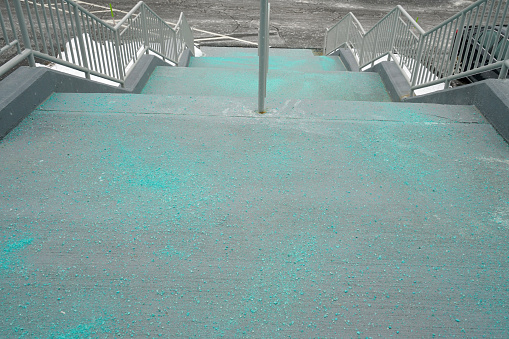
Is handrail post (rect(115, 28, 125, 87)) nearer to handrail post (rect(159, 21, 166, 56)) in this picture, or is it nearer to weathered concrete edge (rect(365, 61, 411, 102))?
handrail post (rect(159, 21, 166, 56))

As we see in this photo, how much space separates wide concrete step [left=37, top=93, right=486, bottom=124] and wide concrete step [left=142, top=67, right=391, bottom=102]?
8.85ft

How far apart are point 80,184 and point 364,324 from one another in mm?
2004

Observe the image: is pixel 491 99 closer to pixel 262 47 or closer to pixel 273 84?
pixel 262 47

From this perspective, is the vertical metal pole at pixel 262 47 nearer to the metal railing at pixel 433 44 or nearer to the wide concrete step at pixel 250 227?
the wide concrete step at pixel 250 227

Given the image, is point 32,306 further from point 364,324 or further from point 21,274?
point 364,324

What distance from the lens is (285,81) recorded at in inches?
292

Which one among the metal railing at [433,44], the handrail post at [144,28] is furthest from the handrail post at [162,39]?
the metal railing at [433,44]

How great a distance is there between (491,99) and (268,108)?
206 cm

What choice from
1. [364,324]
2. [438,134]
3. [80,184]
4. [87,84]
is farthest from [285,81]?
[364,324]

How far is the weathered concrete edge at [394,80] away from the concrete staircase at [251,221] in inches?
92.2

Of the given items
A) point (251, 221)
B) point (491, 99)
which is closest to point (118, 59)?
point (251, 221)

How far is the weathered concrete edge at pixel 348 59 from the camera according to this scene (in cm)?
957

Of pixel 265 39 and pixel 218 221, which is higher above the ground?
pixel 265 39

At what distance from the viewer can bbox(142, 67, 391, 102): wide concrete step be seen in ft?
21.9
